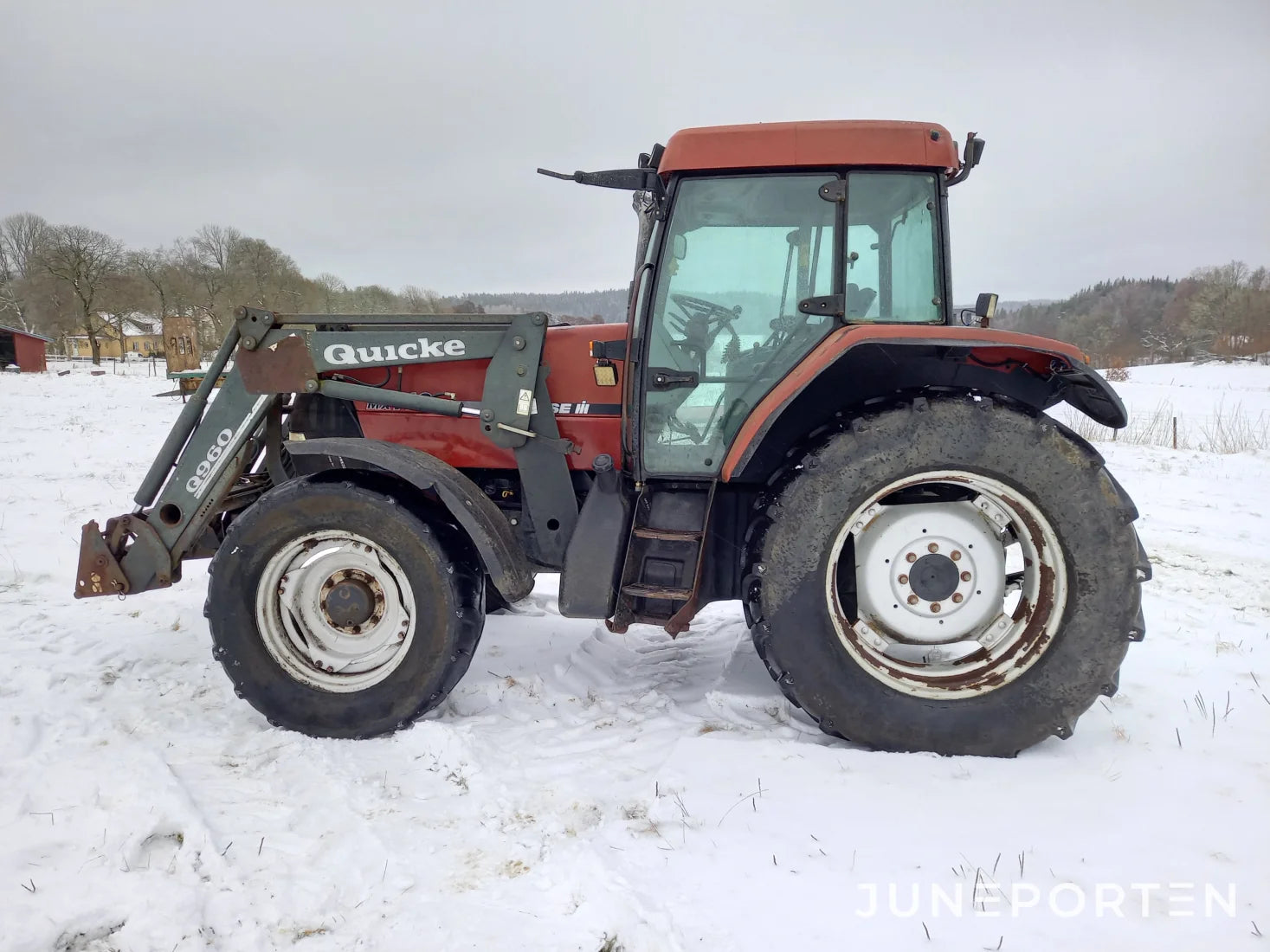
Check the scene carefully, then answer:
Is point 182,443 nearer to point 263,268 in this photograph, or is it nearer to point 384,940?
point 384,940

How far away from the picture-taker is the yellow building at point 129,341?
45.1 meters

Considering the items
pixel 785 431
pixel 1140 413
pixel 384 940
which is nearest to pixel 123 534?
pixel 384 940

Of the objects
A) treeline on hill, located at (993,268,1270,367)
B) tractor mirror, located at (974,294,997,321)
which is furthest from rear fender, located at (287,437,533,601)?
treeline on hill, located at (993,268,1270,367)

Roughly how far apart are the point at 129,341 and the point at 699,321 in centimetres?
7460

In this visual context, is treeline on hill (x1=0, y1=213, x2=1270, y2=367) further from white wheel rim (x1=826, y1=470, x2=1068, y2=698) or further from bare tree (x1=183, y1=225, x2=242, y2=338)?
white wheel rim (x1=826, y1=470, x2=1068, y2=698)

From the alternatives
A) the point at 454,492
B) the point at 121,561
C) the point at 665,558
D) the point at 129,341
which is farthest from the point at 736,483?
the point at 129,341

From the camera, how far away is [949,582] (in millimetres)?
2701

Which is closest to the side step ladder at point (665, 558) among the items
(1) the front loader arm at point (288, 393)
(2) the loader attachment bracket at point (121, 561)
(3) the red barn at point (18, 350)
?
(1) the front loader arm at point (288, 393)

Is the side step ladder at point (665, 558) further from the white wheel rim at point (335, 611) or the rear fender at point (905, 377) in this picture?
the white wheel rim at point (335, 611)

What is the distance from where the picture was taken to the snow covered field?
1.84m

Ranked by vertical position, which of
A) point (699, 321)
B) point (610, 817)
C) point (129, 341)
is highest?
point (129, 341)

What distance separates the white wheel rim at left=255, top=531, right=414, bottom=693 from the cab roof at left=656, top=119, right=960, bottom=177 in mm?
2050

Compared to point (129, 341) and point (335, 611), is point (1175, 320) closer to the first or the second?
point (335, 611)

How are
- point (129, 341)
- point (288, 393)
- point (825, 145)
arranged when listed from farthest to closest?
point (129, 341)
point (288, 393)
point (825, 145)
